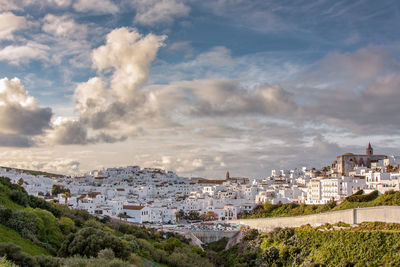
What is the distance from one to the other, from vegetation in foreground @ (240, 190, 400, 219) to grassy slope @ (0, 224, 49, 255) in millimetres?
35027

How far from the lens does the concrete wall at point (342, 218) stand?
34.7m

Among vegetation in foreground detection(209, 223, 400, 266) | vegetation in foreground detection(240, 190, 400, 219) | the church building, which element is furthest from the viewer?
the church building

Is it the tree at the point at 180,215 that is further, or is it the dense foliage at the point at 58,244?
the tree at the point at 180,215

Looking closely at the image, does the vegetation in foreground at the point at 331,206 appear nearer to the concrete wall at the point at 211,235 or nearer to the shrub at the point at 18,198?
the concrete wall at the point at 211,235

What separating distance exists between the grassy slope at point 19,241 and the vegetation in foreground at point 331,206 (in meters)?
35.0

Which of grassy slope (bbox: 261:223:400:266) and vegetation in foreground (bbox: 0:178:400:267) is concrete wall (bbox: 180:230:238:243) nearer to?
vegetation in foreground (bbox: 0:178:400:267)

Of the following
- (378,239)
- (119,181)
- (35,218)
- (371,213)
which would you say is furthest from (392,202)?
(119,181)

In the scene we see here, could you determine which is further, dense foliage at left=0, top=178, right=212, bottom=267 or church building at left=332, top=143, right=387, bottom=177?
church building at left=332, top=143, right=387, bottom=177

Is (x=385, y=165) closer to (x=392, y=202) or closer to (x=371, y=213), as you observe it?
(x=392, y=202)

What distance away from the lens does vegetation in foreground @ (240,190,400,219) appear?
4412 centimetres

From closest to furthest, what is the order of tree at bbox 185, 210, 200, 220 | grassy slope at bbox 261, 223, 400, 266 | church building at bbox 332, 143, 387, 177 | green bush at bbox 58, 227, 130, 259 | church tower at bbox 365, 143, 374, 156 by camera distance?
1. green bush at bbox 58, 227, 130, 259
2. grassy slope at bbox 261, 223, 400, 266
3. tree at bbox 185, 210, 200, 220
4. church building at bbox 332, 143, 387, 177
5. church tower at bbox 365, 143, 374, 156

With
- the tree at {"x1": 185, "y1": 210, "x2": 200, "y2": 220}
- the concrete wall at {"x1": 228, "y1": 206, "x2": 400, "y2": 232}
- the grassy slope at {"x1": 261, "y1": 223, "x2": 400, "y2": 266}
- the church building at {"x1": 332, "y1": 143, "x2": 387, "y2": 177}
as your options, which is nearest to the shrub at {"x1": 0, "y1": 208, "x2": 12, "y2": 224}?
the grassy slope at {"x1": 261, "y1": 223, "x2": 400, "y2": 266}

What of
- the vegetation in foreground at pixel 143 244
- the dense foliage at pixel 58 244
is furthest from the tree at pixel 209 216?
the dense foliage at pixel 58 244

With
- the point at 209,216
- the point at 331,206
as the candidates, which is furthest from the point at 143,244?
the point at 209,216
